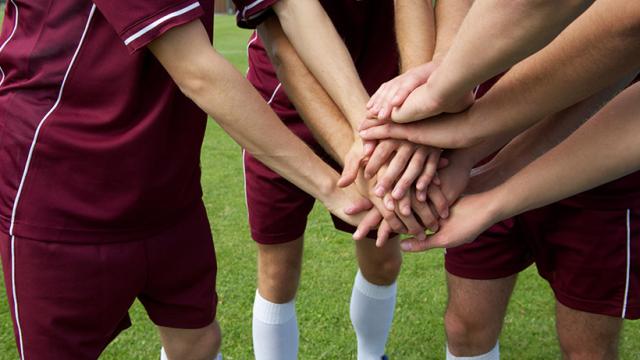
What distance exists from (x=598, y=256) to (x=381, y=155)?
77cm

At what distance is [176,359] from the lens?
2.38m

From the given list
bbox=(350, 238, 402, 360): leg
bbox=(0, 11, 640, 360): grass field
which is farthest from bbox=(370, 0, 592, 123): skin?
bbox=(0, 11, 640, 360): grass field

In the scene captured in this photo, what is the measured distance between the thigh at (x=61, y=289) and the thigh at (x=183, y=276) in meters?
0.10

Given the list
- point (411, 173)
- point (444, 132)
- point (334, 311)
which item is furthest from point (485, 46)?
point (334, 311)

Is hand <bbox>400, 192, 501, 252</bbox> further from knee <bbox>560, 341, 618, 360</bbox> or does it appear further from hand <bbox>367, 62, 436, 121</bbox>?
knee <bbox>560, 341, 618, 360</bbox>

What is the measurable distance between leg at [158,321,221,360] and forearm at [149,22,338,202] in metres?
0.58

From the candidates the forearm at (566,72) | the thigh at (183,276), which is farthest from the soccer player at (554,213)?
the thigh at (183,276)

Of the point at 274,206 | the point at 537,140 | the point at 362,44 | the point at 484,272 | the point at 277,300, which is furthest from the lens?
the point at 277,300

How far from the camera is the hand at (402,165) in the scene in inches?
80.3

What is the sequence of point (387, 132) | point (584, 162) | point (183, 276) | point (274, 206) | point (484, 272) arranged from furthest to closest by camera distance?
point (274, 206), point (484, 272), point (183, 276), point (387, 132), point (584, 162)

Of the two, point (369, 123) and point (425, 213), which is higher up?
point (369, 123)

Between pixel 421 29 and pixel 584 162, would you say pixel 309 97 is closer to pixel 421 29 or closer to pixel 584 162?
pixel 421 29

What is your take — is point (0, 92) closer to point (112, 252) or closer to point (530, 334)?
point (112, 252)

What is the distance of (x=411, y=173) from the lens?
2.03 metres
